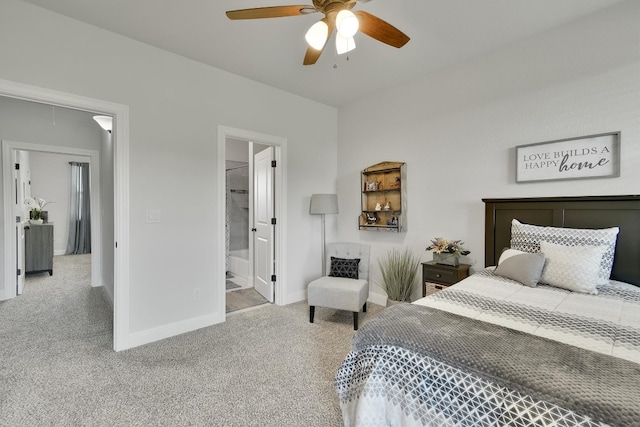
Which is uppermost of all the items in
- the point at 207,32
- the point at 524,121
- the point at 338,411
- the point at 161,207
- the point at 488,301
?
the point at 207,32

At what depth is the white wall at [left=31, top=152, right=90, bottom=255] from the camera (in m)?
6.89

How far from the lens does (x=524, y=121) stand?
2.64 meters

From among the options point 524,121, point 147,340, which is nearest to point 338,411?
point 147,340

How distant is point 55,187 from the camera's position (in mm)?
7105

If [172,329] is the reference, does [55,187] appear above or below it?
above

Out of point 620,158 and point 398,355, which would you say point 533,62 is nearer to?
point 620,158

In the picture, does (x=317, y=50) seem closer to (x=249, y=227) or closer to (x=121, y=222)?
(x=121, y=222)

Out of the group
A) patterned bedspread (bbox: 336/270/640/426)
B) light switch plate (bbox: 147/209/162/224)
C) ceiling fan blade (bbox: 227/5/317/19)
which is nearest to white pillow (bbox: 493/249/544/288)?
patterned bedspread (bbox: 336/270/640/426)

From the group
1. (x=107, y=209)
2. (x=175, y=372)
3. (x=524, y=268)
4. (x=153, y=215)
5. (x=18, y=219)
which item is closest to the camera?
(x=524, y=268)

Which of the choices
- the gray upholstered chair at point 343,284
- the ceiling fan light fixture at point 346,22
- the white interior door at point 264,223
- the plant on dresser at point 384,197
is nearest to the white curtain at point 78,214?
the white interior door at point 264,223

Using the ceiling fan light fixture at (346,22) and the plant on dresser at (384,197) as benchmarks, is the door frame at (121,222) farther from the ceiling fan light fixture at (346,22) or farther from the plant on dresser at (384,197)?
the plant on dresser at (384,197)

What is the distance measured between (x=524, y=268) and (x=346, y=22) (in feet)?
6.53

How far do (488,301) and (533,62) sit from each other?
2.24 meters

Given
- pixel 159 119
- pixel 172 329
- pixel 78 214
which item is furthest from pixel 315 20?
pixel 78 214
